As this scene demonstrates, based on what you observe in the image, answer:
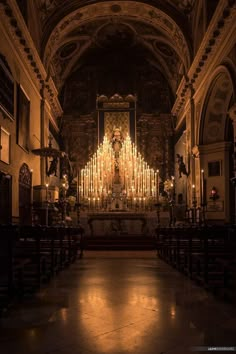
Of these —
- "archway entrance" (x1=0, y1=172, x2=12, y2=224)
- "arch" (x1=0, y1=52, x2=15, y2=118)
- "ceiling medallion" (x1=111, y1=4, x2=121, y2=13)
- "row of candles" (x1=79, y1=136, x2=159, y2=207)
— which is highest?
"ceiling medallion" (x1=111, y1=4, x2=121, y2=13)

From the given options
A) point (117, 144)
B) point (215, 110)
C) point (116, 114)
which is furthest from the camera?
point (116, 114)

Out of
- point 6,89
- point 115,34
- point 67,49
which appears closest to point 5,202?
point 6,89

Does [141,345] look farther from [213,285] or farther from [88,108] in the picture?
[88,108]

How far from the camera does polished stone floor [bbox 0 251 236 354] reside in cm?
296

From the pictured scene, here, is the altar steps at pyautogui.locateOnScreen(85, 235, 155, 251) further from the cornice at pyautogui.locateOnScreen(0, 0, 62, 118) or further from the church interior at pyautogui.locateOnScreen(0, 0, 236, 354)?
the cornice at pyautogui.locateOnScreen(0, 0, 62, 118)

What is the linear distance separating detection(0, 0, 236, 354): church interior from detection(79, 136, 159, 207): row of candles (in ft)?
0.24

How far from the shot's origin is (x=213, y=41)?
45.4ft

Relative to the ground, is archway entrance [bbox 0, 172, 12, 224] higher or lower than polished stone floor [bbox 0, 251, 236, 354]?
higher

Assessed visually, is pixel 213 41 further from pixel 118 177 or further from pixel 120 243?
pixel 118 177

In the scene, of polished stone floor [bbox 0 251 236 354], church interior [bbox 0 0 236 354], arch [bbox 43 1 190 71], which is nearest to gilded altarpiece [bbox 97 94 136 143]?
church interior [bbox 0 0 236 354]

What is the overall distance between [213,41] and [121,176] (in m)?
8.78

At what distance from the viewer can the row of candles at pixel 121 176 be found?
20062 millimetres

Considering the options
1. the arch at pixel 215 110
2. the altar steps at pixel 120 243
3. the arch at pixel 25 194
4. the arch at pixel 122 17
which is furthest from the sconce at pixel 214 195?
the arch at pixel 25 194

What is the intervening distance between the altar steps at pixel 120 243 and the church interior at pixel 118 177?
0.26ft
